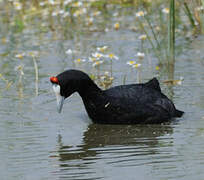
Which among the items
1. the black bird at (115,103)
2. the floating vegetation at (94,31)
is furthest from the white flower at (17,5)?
the black bird at (115,103)

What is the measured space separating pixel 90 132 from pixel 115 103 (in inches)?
17.5

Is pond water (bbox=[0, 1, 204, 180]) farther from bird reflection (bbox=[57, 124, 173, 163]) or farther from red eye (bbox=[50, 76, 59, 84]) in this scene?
red eye (bbox=[50, 76, 59, 84])

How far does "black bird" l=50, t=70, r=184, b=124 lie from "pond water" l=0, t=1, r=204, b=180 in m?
0.10

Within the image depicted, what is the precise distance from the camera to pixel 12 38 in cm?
1202

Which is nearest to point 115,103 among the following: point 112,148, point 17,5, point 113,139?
point 113,139

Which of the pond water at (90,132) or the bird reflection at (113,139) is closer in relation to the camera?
the pond water at (90,132)

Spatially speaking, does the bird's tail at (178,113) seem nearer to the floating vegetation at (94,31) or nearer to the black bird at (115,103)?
the black bird at (115,103)

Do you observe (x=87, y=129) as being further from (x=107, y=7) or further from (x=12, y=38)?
(x=107, y=7)

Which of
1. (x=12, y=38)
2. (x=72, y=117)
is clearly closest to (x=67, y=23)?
(x=12, y=38)

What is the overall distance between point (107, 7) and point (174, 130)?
8.22 meters

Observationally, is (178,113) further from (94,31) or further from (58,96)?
(94,31)

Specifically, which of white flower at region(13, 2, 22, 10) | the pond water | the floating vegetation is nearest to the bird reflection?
the pond water

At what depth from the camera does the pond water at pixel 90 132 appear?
516 centimetres

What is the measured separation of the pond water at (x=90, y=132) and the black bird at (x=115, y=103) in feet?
0.33
